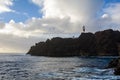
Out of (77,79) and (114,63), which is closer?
(77,79)

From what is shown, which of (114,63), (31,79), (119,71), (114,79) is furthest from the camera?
(114,63)

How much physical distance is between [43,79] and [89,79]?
834 cm

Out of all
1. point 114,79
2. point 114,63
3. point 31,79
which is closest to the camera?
point 114,79

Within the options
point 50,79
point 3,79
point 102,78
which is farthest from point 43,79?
point 102,78

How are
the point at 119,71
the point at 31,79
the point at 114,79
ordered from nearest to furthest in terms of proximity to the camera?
the point at 114,79
the point at 31,79
the point at 119,71

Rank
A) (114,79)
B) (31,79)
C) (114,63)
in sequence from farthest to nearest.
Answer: (114,63) → (31,79) → (114,79)

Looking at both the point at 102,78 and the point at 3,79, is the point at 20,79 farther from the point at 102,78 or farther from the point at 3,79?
the point at 102,78

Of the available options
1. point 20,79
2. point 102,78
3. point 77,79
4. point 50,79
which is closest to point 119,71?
point 102,78

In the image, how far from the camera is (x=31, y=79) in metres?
49.5

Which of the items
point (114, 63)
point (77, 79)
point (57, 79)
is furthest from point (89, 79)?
point (114, 63)

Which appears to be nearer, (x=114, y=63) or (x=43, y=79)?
(x=43, y=79)

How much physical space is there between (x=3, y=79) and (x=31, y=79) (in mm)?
5188

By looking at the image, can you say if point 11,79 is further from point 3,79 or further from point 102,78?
point 102,78

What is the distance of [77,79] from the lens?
156 ft
